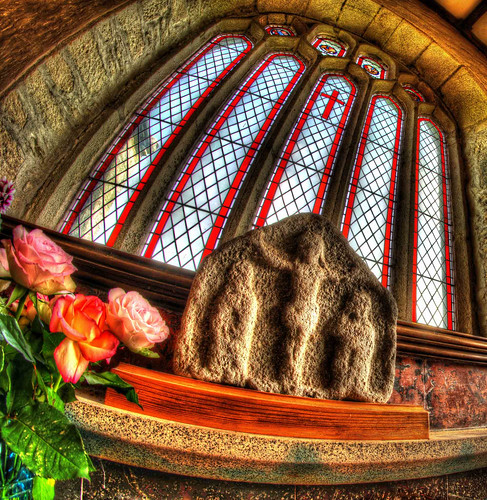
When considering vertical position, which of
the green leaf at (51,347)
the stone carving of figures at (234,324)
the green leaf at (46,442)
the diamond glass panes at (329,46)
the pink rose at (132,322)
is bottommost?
the green leaf at (46,442)

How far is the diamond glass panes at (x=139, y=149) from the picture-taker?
2801mm

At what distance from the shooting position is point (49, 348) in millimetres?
609

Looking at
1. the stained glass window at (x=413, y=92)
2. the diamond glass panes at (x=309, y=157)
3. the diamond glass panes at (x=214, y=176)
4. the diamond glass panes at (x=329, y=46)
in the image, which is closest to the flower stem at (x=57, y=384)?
the diamond glass panes at (x=214, y=176)

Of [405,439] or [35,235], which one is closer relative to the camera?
[35,235]

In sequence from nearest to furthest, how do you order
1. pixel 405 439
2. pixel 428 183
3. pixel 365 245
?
pixel 405 439 < pixel 365 245 < pixel 428 183

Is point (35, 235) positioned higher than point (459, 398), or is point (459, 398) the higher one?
point (459, 398)

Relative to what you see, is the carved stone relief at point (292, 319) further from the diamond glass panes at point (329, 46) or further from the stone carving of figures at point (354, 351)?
the diamond glass panes at point (329, 46)

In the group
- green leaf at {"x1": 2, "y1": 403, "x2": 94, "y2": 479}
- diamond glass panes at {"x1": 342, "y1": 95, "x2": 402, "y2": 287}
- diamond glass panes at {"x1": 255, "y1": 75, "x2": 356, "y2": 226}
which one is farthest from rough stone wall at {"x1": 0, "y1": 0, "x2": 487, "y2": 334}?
green leaf at {"x1": 2, "y1": 403, "x2": 94, "y2": 479}

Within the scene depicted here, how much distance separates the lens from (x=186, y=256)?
2801 millimetres

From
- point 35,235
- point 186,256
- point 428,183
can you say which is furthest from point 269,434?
point 428,183

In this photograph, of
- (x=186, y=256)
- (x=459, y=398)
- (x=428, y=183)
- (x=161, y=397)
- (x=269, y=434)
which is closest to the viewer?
(x=161, y=397)

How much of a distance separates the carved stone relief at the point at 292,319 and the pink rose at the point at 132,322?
607 mm

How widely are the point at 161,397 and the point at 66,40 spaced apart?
281 centimetres

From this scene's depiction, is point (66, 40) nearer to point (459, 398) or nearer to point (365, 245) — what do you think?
point (365, 245)
